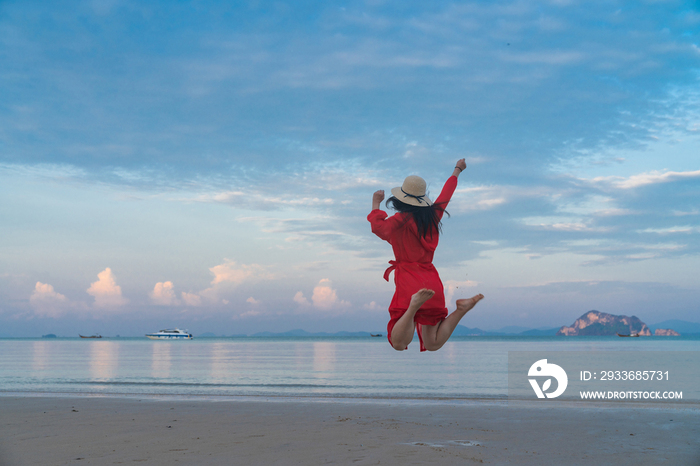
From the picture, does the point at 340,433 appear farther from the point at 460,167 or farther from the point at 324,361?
the point at 324,361

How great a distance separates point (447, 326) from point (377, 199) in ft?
3.86

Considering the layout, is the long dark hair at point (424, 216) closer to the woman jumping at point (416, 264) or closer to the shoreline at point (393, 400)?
the woman jumping at point (416, 264)

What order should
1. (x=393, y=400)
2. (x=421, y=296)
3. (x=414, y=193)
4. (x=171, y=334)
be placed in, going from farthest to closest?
(x=171, y=334), (x=393, y=400), (x=414, y=193), (x=421, y=296)

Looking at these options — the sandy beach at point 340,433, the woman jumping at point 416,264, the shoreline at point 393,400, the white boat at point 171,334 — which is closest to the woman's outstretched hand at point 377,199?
the woman jumping at point 416,264

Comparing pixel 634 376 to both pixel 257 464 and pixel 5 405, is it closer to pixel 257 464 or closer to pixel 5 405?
pixel 257 464

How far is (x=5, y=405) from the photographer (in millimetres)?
16234

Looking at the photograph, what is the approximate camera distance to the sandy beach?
9891 mm

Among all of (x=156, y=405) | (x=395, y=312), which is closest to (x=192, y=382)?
(x=156, y=405)

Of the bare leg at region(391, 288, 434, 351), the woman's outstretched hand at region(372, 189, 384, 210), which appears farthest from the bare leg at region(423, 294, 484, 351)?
the woman's outstretched hand at region(372, 189, 384, 210)

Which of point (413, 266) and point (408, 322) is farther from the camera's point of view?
point (413, 266)

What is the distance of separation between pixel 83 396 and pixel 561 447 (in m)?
16.9

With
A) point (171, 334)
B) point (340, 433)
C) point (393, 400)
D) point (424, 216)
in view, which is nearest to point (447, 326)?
point (424, 216)

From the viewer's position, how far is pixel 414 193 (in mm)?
3730

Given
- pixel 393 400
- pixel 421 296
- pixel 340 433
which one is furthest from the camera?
pixel 393 400
